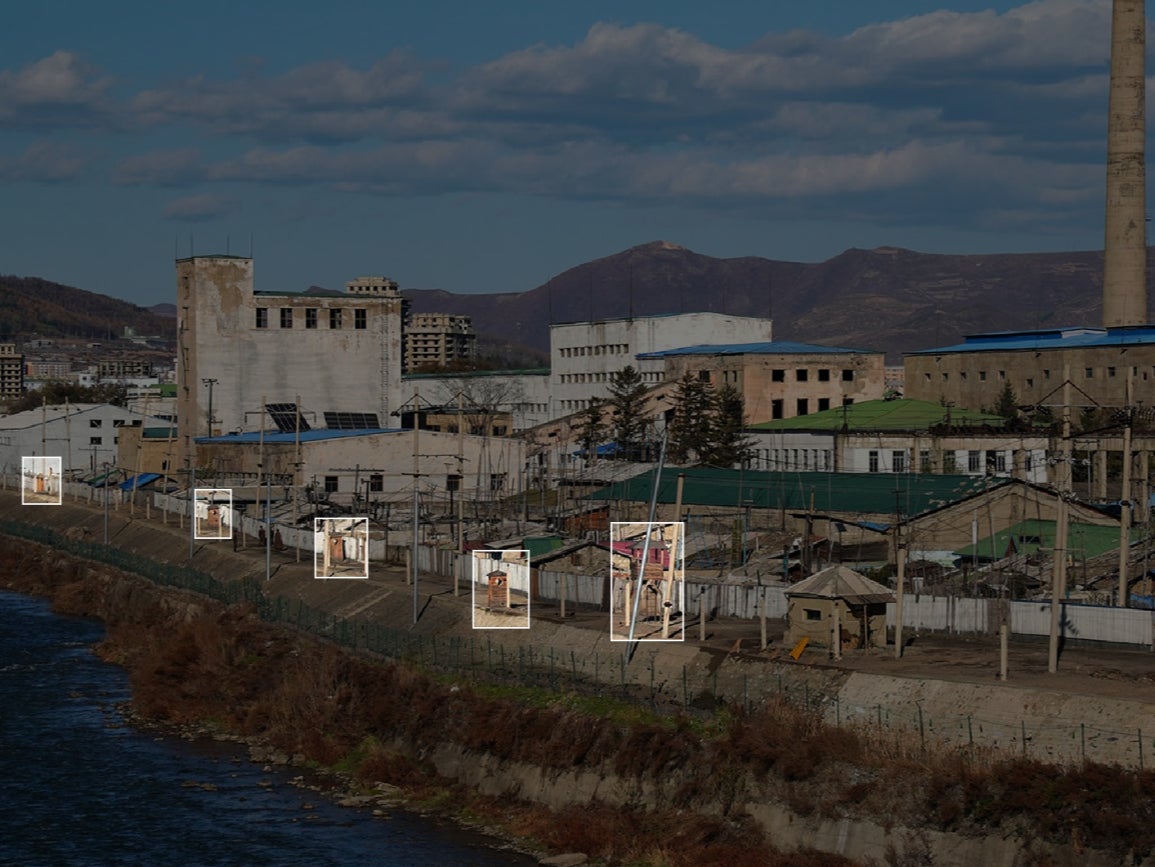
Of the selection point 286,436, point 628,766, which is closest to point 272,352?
point 286,436

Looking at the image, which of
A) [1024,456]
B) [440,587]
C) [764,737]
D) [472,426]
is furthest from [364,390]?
[764,737]

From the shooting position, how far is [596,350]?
122562mm

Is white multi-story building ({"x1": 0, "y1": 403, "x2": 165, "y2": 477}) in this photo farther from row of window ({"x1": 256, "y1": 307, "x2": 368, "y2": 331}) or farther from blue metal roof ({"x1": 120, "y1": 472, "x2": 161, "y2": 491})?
row of window ({"x1": 256, "y1": 307, "x2": 368, "y2": 331})

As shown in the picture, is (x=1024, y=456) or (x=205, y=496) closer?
(x=1024, y=456)

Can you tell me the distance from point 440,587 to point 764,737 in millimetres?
24819

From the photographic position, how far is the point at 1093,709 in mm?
31797

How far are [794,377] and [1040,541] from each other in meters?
48.6

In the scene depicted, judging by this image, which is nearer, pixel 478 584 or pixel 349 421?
pixel 478 584

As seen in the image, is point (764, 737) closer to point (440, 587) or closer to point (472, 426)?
point (440, 587)

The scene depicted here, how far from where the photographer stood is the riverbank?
28922mm

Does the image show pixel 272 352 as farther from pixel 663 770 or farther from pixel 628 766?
pixel 663 770

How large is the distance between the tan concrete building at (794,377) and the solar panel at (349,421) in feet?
68.4

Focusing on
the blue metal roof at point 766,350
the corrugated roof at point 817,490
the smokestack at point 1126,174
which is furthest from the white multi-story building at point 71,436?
the smokestack at point 1126,174

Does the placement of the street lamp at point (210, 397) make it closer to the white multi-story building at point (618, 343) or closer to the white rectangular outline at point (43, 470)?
the white rectangular outline at point (43, 470)
